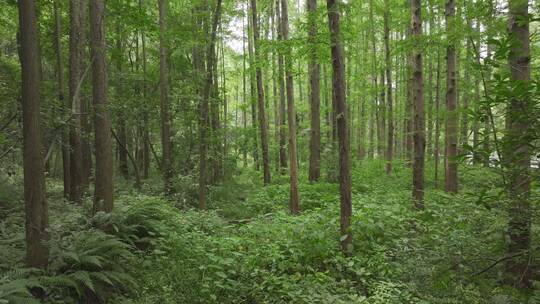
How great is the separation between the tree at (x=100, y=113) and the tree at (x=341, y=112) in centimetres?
473

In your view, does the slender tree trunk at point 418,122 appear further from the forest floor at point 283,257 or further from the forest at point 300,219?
the forest floor at point 283,257

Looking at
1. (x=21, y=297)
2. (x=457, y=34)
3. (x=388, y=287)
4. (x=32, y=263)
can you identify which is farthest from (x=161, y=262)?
(x=457, y=34)

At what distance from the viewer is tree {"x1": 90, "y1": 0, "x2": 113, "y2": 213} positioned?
24.0ft

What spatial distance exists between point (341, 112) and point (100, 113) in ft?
16.2

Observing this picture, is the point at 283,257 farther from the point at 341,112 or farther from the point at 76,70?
the point at 76,70

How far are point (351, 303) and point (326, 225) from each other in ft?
9.64

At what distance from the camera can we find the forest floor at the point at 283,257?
4.77m

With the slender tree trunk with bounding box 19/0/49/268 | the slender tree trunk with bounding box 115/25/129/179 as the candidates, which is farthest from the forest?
the slender tree trunk with bounding box 115/25/129/179

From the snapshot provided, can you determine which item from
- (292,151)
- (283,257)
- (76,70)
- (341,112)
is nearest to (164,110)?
(76,70)

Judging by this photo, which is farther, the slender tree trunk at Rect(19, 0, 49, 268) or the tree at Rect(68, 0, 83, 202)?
the tree at Rect(68, 0, 83, 202)

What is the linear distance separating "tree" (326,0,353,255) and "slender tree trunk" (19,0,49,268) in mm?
4746

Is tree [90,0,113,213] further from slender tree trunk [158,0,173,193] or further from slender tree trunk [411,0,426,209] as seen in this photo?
slender tree trunk [411,0,426,209]

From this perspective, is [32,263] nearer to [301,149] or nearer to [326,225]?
[326,225]

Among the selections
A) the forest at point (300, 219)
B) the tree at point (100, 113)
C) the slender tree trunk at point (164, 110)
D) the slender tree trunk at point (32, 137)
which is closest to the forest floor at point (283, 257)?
the forest at point (300, 219)
